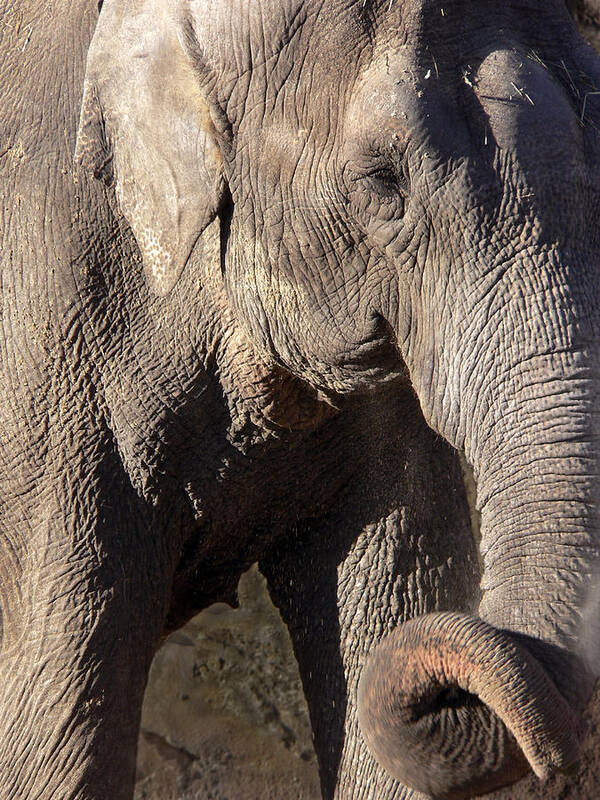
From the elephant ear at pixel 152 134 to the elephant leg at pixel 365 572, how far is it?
595 mm

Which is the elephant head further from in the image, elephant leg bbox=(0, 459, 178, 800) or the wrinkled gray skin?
elephant leg bbox=(0, 459, 178, 800)

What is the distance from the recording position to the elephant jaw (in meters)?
1.54

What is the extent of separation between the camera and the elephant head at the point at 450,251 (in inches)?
64.6

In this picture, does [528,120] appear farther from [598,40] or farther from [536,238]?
[598,40]

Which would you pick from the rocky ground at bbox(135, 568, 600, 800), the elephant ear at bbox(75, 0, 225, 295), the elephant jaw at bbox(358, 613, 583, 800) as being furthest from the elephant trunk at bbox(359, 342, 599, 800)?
the rocky ground at bbox(135, 568, 600, 800)

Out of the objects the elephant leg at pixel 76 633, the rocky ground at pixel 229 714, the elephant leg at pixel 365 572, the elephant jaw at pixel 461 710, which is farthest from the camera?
the rocky ground at pixel 229 714

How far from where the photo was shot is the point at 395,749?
1.74 metres

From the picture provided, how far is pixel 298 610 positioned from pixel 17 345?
0.79m

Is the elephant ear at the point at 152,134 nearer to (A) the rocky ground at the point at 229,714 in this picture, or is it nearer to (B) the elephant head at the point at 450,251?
(B) the elephant head at the point at 450,251

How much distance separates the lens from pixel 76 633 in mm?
2172

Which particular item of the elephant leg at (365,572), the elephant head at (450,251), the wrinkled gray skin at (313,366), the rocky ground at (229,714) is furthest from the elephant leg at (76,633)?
the rocky ground at (229,714)

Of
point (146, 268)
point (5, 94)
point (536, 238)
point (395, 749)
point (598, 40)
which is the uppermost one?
point (598, 40)

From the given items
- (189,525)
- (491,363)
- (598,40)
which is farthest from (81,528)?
(598,40)

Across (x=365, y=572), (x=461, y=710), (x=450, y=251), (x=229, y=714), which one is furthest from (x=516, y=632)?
(x=229, y=714)
